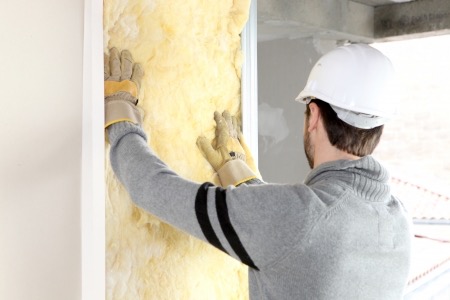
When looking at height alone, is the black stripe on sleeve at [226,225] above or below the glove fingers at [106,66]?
below

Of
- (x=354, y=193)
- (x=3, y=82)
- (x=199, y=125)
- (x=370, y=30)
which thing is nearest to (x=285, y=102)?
(x=370, y=30)

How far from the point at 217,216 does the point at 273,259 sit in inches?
6.5

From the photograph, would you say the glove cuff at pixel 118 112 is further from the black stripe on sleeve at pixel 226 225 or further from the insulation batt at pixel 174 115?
the black stripe on sleeve at pixel 226 225

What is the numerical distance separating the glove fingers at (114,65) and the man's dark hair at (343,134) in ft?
1.74

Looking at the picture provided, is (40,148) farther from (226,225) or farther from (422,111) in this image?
(422,111)

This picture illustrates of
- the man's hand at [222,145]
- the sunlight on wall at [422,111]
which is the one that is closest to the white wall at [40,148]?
the man's hand at [222,145]

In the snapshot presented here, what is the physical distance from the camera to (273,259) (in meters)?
1.46

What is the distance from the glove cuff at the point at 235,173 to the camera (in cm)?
188

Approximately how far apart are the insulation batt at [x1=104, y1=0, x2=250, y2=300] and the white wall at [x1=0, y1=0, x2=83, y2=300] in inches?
5.4

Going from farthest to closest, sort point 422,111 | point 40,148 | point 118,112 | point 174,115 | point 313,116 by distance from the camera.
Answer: point 422,111 → point 174,115 → point 313,116 → point 118,112 → point 40,148

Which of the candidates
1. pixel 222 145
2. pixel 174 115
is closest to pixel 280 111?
pixel 222 145

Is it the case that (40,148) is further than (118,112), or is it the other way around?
(118,112)

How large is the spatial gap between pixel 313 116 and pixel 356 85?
141 mm

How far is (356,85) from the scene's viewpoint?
1.65 m
